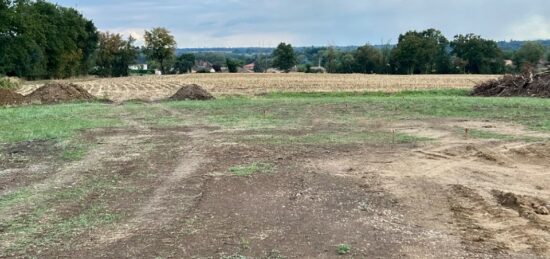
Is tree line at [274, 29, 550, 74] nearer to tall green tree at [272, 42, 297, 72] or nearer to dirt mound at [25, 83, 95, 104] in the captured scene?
tall green tree at [272, 42, 297, 72]

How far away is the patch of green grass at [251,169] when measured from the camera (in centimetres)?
982

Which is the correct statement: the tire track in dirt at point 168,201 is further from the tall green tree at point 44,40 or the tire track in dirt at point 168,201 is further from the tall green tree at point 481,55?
the tall green tree at point 481,55

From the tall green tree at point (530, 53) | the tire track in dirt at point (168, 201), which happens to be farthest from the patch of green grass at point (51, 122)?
the tall green tree at point (530, 53)

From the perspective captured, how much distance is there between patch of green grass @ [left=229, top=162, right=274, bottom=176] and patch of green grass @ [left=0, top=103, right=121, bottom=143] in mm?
6194

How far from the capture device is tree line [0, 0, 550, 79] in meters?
60.6

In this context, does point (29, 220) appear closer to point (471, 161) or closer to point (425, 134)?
point (471, 161)

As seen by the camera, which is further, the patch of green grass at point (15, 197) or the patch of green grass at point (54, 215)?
the patch of green grass at point (15, 197)

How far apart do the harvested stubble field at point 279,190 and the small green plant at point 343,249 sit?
0.01 metres

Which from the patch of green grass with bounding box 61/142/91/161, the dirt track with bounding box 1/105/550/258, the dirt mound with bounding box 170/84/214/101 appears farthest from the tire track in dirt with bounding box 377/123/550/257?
the dirt mound with bounding box 170/84/214/101

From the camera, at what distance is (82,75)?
84.4 metres

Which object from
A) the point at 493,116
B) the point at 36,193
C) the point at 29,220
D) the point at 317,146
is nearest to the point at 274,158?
the point at 317,146

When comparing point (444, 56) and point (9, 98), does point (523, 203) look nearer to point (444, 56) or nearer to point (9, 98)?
point (9, 98)

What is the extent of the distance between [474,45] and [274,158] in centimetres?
7797

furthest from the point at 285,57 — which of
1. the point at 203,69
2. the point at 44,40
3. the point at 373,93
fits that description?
the point at 373,93
